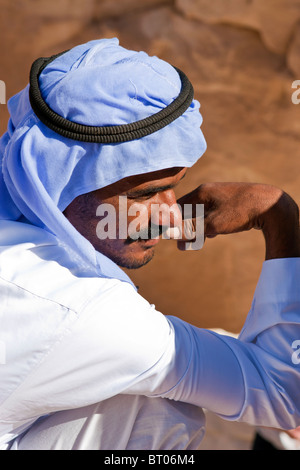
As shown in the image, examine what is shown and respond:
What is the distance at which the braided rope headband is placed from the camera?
1522mm

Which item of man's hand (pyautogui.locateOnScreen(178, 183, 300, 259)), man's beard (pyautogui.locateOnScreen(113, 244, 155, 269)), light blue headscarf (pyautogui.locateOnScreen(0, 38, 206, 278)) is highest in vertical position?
light blue headscarf (pyautogui.locateOnScreen(0, 38, 206, 278))

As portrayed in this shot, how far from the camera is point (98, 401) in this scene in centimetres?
156

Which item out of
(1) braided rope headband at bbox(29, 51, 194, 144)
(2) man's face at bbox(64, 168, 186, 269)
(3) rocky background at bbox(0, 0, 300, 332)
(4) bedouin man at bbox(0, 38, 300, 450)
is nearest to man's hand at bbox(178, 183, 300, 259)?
(4) bedouin man at bbox(0, 38, 300, 450)

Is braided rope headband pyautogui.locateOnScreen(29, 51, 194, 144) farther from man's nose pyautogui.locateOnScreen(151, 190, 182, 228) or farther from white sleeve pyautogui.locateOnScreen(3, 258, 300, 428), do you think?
white sleeve pyautogui.locateOnScreen(3, 258, 300, 428)

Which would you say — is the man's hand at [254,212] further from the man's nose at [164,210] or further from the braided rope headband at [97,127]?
the braided rope headband at [97,127]

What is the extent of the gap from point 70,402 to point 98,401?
10 centimetres

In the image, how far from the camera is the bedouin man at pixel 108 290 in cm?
140

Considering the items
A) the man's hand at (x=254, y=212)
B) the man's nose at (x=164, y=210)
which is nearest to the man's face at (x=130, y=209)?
the man's nose at (x=164, y=210)

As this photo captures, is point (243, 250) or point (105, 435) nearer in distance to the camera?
point (105, 435)

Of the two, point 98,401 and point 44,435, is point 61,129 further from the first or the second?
point 44,435

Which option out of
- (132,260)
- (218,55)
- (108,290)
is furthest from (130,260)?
(218,55)

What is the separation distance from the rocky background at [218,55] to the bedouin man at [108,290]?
1893 millimetres

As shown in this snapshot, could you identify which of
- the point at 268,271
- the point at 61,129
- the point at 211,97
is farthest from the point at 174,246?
the point at 61,129

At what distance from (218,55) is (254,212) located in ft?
6.59
